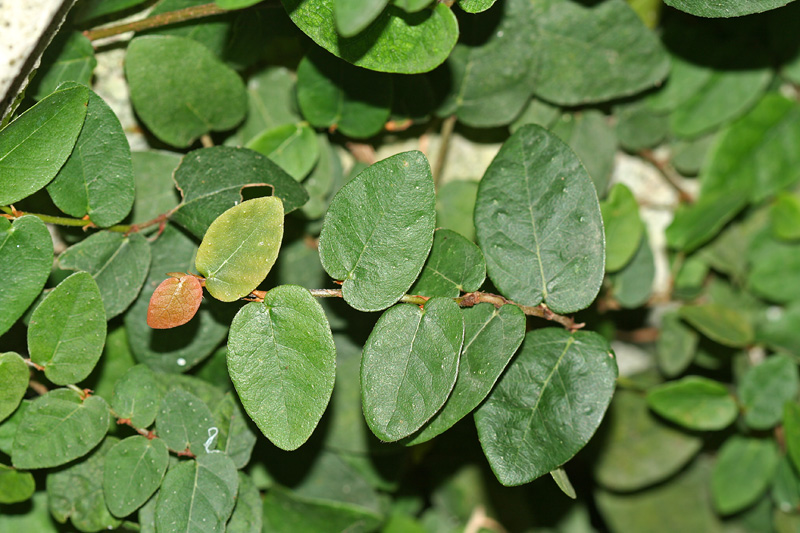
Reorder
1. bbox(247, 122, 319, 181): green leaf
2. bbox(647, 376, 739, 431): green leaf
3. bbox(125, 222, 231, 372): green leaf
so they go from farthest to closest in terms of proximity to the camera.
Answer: bbox(647, 376, 739, 431): green leaf
bbox(247, 122, 319, 181): green leaf
bbox(125, 222, 231, 372): green leaf

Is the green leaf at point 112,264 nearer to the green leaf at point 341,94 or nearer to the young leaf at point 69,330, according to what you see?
the young leaf at point 69,330

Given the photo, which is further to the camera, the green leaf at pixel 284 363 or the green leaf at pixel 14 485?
the green leaf at pixel 14 485

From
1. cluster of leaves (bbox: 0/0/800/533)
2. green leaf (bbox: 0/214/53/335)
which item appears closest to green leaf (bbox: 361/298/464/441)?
cluster of leaves (bbox: 0/0/800/533)

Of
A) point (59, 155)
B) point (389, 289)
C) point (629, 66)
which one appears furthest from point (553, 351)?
point (59, 155)

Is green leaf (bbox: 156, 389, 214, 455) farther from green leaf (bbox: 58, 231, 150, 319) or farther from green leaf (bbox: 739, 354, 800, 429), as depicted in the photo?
green leaf (bbox: 739, 354, 800, 429)

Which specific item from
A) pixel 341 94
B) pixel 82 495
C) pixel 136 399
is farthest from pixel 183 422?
pixel 341 94

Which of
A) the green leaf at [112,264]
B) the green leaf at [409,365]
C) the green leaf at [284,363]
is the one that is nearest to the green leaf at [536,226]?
the green leaf at [409,365]
